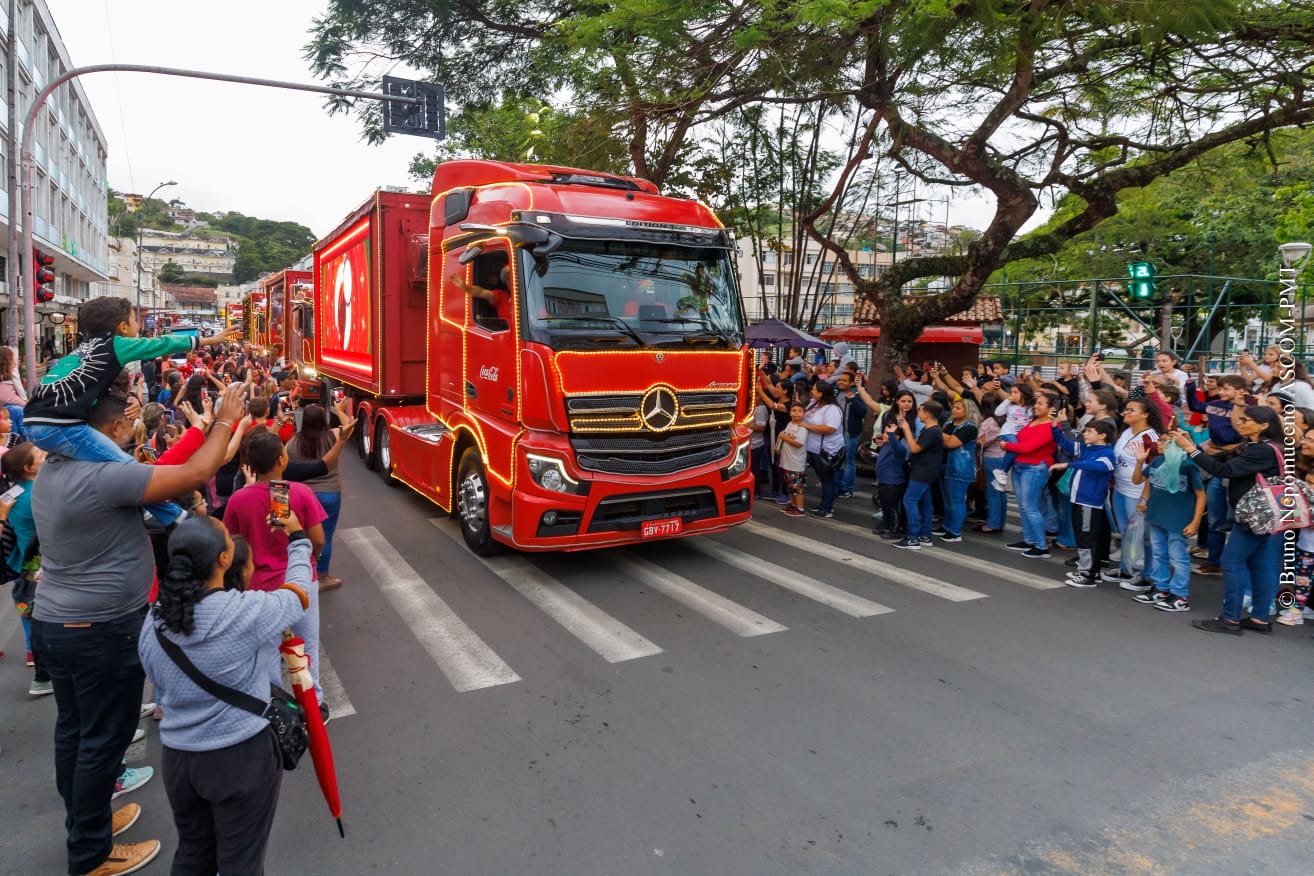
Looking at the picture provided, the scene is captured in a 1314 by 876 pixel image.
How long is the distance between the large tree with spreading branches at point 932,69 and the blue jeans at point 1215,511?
463cm

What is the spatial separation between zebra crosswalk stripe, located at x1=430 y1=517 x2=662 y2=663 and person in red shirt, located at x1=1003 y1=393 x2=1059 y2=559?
4.84 meters

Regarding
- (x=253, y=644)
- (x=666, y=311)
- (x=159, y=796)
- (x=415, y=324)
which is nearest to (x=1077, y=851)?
(x=253, y=644)

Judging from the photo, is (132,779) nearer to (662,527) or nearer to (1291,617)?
(662,527)

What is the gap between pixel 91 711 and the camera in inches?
127

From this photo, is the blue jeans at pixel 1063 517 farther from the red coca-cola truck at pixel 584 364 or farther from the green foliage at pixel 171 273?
the green foliage at pixel 171 273

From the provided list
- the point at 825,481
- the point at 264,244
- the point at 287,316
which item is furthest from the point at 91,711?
the point at 264,244

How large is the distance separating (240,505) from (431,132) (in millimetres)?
10270

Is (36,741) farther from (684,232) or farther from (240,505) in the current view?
(684,232)

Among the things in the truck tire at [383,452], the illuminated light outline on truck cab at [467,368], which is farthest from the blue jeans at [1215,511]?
the truck tire at [383,452]

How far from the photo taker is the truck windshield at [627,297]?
7152mm

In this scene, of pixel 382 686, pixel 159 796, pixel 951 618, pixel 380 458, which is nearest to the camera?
pixel 159 796

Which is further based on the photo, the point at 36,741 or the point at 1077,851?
the point at 36,741

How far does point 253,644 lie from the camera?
2664 millimetres

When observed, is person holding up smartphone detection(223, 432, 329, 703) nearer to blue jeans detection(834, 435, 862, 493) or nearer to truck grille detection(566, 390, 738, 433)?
truck grille detection(566, 390, 738, 433)
